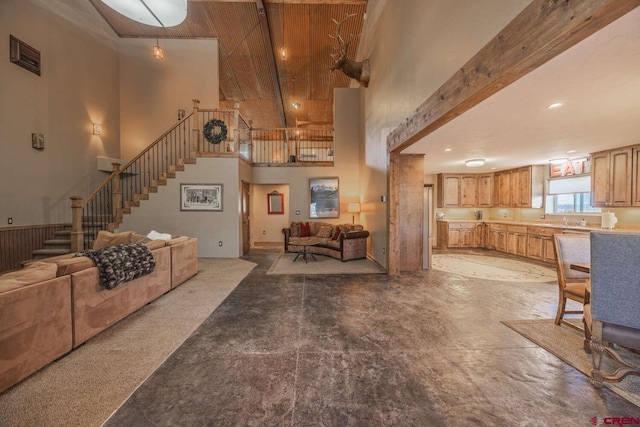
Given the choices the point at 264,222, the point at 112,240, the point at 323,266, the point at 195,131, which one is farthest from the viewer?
the point at 264,222

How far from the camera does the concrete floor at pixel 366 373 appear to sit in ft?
5.05

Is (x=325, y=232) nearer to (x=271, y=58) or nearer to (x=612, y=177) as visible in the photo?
(x=271, y=58)

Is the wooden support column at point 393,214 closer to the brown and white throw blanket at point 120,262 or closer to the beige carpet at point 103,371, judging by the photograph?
the beige carpet at point 103,371

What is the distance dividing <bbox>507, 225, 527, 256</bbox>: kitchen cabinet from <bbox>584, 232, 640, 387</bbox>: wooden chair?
216 inches

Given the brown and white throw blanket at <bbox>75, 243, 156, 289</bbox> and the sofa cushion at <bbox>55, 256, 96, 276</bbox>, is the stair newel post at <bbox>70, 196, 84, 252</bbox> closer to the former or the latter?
the brown and white throw blanket at <bbox>75, 243, 156, 289</bbox>

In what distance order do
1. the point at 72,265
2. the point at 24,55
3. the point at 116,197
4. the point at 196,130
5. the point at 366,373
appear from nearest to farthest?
the point at 366,373 → the point at 72,265 → the point at 24,55 → the point at 116,197 → the point at 196,130

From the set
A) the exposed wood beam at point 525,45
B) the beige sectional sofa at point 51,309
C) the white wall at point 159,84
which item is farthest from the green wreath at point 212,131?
the exposed wood beam at point 525,45

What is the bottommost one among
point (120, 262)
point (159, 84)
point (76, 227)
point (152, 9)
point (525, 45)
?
point (120, 262)

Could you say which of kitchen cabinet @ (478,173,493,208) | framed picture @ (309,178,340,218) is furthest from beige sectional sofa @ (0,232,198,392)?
kitchen cabinet @ (478,173,493,208)

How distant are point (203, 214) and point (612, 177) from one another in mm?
8823

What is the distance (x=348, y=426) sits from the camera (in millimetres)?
1452

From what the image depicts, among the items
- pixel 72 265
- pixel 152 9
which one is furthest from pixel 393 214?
pixel 152 9

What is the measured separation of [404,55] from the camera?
3.82m

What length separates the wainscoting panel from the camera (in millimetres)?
4375
